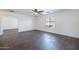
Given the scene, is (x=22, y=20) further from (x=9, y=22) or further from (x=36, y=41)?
(x=36, y=41)

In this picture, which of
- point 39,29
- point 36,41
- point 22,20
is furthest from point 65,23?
point 22,20

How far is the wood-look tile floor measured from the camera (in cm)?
184

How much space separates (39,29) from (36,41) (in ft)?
0.76

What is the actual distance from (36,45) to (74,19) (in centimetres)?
84

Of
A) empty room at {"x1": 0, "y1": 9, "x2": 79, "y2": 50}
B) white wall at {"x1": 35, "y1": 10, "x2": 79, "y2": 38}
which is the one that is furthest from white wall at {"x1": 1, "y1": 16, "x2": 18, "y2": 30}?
white wall at {"x1": 35, "y1": 10, "x2": 79, "y2": 38}

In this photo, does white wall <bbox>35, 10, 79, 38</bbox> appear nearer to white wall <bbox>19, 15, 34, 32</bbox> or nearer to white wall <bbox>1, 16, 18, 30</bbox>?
white wall <bbox>19, 15, 34, 32</bbox>

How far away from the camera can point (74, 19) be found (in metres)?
1.83

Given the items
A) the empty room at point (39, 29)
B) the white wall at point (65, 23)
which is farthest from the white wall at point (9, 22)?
the white wall at point (65, 23)

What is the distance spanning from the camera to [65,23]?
1.89 m
